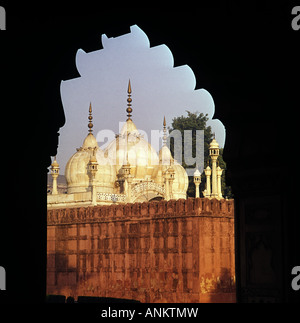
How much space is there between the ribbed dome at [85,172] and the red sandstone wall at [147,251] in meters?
10.8

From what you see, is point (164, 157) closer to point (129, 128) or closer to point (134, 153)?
point (134, 153)

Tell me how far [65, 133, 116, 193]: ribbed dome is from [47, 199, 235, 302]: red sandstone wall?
35.4 ft

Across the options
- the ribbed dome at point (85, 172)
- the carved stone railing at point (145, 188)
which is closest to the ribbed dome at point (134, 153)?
the ribbed dome at point (85, 172)

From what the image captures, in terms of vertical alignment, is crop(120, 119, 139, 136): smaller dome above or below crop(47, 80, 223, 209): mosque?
above

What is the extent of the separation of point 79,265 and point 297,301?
13862mm

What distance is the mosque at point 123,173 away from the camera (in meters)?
26.9

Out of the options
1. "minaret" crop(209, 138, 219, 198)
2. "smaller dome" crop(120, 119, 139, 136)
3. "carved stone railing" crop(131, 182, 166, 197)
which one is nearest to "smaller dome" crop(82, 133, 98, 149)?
"smaller dome" crop(120, 119, 139, 136)

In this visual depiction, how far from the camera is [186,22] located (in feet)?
13.4

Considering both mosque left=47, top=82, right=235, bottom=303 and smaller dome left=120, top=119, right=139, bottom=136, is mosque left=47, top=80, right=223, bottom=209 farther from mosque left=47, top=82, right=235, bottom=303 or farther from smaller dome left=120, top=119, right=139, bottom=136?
mosque left=47, top=82, right=235, bottom=303

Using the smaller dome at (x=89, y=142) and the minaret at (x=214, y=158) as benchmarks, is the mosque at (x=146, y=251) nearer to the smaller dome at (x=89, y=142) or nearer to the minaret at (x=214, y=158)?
the minaret at (x=214, y=158)

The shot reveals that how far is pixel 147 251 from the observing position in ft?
51.8

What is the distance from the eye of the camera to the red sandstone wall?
589 inches

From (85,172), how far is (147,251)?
13728 mm

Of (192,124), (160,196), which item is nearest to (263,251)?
(160,196)
